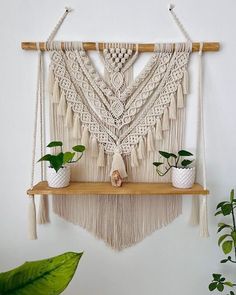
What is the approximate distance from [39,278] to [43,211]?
0.69 metres

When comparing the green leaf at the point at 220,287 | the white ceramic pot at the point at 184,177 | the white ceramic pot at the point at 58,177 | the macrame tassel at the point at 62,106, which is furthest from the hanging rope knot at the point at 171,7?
the green leaf at the point at 220,287

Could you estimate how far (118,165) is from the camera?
1087 mm

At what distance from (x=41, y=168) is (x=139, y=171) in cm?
43

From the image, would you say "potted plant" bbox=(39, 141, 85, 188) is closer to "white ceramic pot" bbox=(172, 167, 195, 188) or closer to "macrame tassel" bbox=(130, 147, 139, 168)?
"macrame tassel" bbox=(130, 147, 139, 168)

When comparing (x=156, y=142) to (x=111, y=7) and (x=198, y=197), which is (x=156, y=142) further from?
(x=111, y=7)

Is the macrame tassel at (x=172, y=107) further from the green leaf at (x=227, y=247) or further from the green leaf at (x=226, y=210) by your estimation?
the green leaf at (x=227, y=247)

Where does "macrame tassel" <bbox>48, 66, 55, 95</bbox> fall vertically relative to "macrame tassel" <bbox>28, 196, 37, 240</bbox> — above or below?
above

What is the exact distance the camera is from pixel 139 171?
1.15 meters

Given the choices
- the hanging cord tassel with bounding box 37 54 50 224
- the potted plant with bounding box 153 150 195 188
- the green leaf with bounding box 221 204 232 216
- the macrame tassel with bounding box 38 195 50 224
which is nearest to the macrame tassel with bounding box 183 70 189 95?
the potted plant with bounding box 153 150 195 188

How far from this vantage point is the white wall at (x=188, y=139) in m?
1.13

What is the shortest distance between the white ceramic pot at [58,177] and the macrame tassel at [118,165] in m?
0.19

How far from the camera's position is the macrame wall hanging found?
110cm

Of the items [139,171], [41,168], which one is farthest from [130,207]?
[41,168]

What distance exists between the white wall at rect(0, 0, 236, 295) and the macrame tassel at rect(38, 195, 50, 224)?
0.04 m
